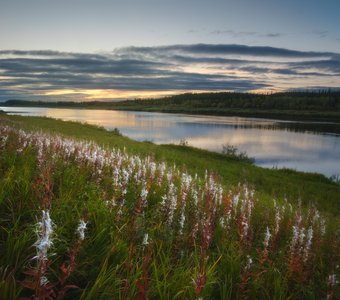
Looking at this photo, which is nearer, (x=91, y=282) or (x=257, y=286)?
(x=91, y=282)

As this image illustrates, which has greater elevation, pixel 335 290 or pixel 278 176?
pixel 335 290

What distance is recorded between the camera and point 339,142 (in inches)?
3063

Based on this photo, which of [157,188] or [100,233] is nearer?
[100,233]

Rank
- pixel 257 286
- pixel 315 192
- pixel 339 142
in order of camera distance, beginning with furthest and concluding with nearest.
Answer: pixel 339 142, pixel 315 192, pixel 257 286

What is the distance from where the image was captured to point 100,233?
4.95m

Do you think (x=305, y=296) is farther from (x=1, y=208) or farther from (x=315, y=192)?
(x=315, y=192)

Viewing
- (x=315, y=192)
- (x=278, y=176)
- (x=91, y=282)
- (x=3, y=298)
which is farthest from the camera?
(x=278, y=176)

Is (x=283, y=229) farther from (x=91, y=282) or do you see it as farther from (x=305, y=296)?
(x=91, y=282)

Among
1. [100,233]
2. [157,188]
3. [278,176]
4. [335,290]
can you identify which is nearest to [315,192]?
[278,176]

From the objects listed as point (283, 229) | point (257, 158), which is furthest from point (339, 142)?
point (283, 229)

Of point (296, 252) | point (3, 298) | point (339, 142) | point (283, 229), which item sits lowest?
point (339, 142)

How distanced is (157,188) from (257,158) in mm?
50247

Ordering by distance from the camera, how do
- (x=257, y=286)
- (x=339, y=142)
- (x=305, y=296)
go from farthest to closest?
(x=339, y=142) < (x=305, y=296) < (x=257, y=286)

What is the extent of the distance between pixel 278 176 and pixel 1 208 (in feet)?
A: 96.1
